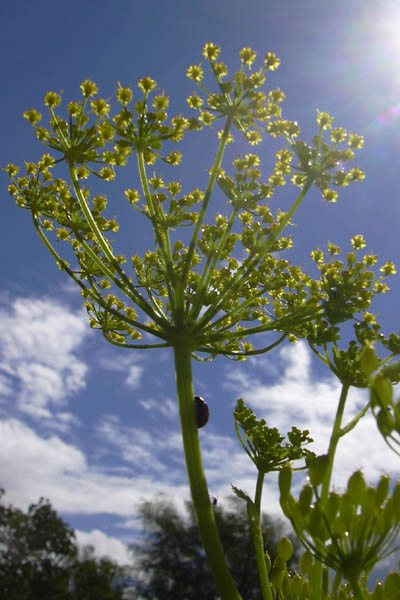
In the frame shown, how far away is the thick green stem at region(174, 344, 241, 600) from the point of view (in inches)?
138

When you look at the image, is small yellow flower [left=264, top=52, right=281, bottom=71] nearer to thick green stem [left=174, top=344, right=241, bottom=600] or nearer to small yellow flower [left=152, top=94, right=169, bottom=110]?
small yellow flower [left=152, top=94, right=169, bottom=110]

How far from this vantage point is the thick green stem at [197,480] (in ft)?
11.5

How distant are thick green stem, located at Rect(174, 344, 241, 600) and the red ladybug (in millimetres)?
46

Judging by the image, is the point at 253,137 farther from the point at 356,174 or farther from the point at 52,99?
the point at 52,99

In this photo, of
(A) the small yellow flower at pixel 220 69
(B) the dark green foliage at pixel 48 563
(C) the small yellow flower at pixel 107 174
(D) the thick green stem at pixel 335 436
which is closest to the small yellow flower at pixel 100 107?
(C) the small yellow flower at pixel 107 174

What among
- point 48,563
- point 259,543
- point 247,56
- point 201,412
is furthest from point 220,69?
point 48,563

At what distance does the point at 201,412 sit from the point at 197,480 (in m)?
0.51

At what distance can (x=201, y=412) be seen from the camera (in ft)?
13.3

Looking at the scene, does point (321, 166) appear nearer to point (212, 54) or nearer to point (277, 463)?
point (212, 54)

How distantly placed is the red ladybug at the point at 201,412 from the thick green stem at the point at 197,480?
0.05 m

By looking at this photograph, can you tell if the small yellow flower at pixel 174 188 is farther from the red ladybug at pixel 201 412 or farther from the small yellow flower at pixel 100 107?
the red ladybug at pixel 201 412

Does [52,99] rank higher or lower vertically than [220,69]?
lower

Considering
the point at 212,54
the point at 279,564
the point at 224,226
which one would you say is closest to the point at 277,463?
the point at 279,564

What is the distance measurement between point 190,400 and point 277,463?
0.93 meters
